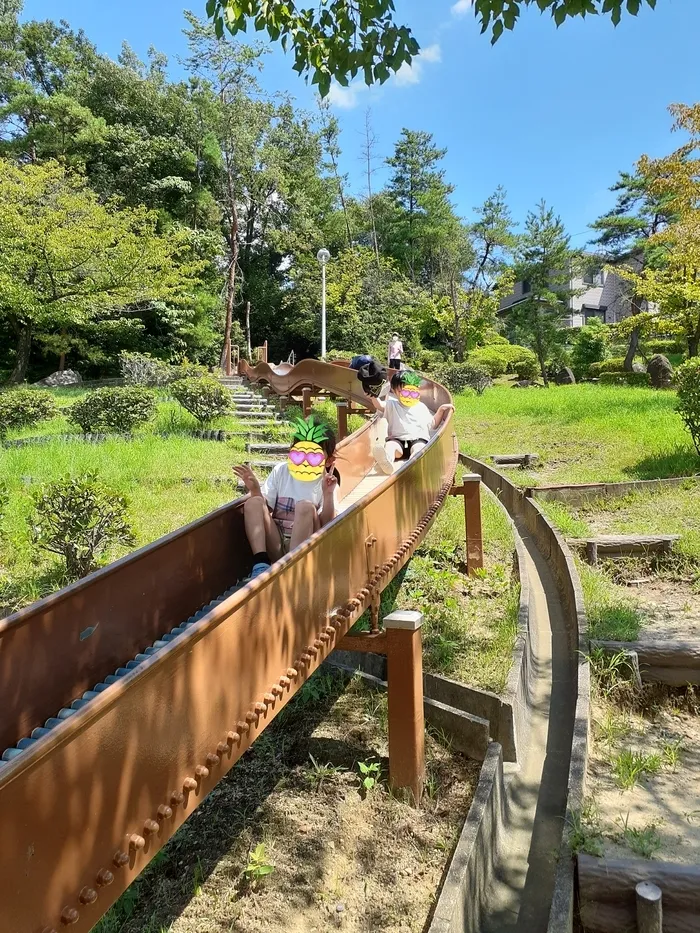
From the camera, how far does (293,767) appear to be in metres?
3.47

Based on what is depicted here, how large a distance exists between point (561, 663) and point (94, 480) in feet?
13.1

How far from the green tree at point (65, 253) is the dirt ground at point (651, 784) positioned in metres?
17.1

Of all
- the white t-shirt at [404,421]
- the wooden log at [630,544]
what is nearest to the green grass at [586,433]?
the wooden log at [630,544]

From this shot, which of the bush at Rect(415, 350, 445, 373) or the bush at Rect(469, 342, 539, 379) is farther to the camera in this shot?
the bush at Rect(415, 350, 445, 373)

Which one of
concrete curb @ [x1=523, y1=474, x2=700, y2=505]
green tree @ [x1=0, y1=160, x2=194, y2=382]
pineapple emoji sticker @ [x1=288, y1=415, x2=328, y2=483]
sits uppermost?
green tree @ [x1=0, y1=160, x2=194, y2=382]

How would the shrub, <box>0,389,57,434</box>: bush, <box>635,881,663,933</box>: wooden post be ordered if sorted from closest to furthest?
1. <box>635,881,663,933</box>: wooden post
2. <box>0,389,57,434</box>: bush
3. the shrub

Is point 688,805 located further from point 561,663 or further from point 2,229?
point 2,229

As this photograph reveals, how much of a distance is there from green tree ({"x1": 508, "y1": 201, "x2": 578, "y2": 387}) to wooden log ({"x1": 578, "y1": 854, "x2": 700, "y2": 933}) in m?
25.5

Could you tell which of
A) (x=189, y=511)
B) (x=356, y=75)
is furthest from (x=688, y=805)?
(x=189, y=511)

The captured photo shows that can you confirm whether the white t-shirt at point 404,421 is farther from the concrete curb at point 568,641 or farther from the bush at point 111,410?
the bush at point 111,410

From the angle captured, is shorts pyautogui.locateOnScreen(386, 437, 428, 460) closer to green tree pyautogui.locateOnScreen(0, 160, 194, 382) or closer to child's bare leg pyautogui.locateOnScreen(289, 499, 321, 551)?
child's bare leg pyautogui.locateOnScreen(289, 499, 321, 551)

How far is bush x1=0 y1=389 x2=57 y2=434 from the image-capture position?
1107cm

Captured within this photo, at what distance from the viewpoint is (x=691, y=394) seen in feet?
28.2

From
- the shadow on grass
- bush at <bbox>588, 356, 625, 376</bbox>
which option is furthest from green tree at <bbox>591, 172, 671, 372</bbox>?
the shadow on grass
